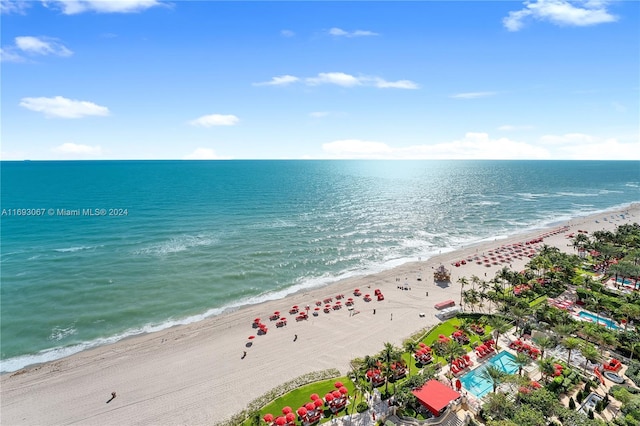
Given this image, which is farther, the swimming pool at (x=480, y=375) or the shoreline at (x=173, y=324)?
the shoreline at (x=173, y=324)

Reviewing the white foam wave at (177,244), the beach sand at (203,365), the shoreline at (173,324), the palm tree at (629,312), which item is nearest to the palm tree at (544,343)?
the palm tree at (629,312)

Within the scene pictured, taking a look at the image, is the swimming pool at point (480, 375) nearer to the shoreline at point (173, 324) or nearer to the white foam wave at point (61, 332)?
the shoreline at point (173, 324)

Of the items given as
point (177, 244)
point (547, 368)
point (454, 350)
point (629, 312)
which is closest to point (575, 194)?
point (629, 312)

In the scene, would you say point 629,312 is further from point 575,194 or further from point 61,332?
point 575,194

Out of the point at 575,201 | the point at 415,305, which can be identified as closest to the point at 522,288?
the point at 415,305

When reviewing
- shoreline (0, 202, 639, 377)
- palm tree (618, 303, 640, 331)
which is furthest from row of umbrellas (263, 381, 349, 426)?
palm tree (618, 303, 640, 331)
